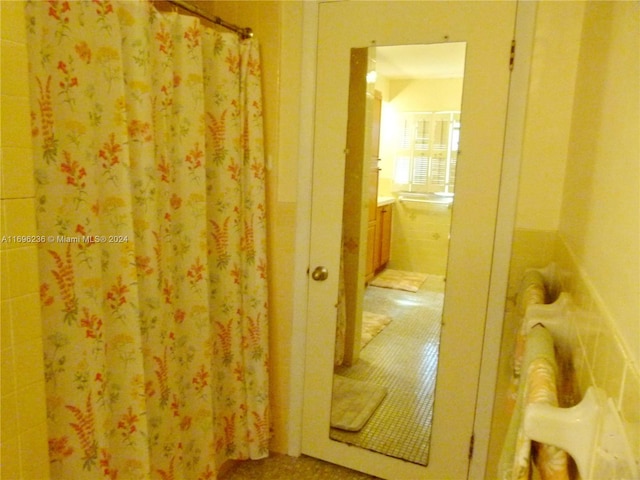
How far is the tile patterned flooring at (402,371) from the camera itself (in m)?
1.88

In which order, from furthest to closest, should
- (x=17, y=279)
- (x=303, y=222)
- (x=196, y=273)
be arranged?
(x=303, y=222)
(x=196, y=273)
(x=17, y=279)

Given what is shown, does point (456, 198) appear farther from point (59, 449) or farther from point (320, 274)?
point (59, 449)

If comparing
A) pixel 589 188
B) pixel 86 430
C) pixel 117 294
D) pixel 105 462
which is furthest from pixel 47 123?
pixel 589 188

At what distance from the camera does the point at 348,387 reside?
206cm

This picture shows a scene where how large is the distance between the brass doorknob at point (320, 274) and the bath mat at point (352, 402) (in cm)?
45

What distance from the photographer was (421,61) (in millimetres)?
1711

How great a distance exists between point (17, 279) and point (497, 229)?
1475mm

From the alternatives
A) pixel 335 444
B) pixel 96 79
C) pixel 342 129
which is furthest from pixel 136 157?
pixel 335 444

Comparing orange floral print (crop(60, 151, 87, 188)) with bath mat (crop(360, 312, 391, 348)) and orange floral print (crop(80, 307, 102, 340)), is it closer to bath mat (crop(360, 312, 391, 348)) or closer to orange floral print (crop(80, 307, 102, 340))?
orange floral print (crop(80, 307, 102, 340))

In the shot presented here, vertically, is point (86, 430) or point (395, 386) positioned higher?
point (86, 430)

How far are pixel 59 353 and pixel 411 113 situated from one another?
1.43m

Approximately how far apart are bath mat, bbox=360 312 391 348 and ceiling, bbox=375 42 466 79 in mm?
1014

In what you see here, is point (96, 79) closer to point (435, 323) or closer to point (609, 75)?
point (609, 75)

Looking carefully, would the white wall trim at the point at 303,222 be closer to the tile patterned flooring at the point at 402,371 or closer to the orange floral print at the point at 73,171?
the tile patterned flooring at the point at 402,371
